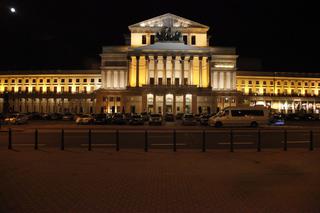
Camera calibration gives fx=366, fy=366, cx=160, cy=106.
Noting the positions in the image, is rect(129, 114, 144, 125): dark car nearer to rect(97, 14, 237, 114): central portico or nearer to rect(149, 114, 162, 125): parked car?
rect(149, 114, 162, 125): parked car

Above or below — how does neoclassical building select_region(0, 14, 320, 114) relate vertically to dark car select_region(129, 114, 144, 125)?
above

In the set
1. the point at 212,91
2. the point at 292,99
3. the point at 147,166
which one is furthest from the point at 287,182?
the point at 292,99

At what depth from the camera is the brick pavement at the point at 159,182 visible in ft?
30.9

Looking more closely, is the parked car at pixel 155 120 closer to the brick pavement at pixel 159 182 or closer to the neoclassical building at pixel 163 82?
the brick pavement at pixel 159 182

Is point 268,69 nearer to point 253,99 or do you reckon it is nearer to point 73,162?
point 253,99

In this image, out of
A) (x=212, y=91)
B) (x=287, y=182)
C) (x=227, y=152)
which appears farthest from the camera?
(x=212, y=91)

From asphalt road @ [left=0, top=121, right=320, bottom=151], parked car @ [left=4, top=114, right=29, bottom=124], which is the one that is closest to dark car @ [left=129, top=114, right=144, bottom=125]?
parked car @ [left=4, top=114, right=29, bottom=124]

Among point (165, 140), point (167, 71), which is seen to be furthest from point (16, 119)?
point (167, 71)

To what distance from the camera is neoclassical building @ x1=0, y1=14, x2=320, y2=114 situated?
9981 centimetres

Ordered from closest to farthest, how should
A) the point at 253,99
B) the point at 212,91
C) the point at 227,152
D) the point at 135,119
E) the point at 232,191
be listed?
1. the point at 232,191
2. the point at 227,152
3. the point at 135,119
4. the point at 212,91
5. the point at 253,99

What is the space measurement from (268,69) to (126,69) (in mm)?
53032

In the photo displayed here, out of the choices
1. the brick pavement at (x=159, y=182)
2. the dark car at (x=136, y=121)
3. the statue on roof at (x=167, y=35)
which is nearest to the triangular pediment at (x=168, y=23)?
the statue on roof at (x=167, y=35)

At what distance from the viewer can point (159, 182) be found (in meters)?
12.0

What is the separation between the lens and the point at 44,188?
36.1ft
